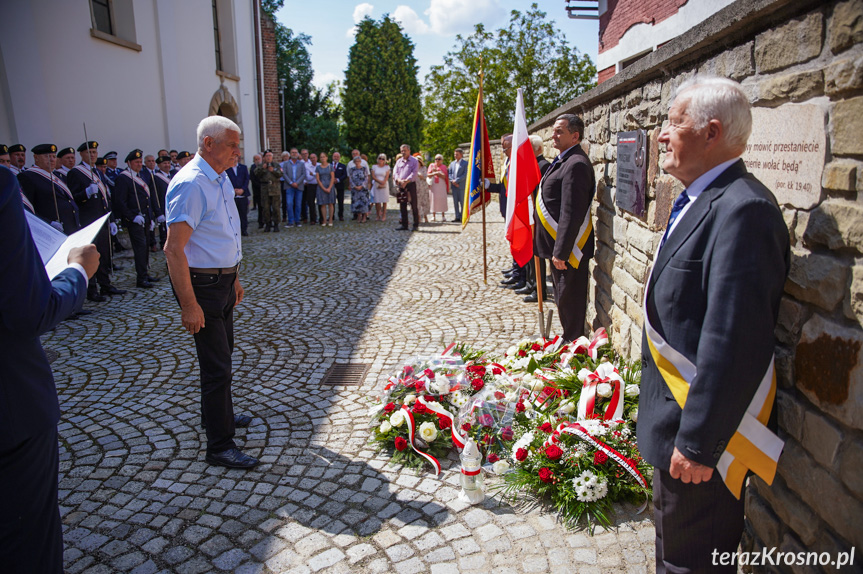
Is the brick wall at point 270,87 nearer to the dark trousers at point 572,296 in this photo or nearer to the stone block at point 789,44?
the dark trousers at point 572,296

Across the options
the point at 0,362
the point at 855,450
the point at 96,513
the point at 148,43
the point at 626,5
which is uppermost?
the point at 626,5

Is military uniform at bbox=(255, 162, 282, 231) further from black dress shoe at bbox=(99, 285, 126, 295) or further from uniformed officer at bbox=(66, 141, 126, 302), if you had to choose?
black dress shoe at bbox=(99, 285, 126, 295)

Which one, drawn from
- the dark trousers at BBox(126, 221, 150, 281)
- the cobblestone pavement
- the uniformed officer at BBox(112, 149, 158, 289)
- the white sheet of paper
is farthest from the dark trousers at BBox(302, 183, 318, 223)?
the white sheet of paper

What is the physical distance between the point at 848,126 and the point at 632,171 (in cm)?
238

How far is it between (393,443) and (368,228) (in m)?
11.3

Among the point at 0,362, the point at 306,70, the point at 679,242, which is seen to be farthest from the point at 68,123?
the point at 306,70

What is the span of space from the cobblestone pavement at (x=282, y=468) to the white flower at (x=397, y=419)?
0.22m

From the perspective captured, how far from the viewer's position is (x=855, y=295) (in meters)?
1.75

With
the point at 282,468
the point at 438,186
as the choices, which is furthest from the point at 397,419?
the point at 438,186

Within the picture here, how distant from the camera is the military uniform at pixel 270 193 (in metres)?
14.4

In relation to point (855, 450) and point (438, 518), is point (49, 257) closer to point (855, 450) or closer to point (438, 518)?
point (438, 518)

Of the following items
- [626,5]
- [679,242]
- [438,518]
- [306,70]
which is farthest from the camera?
[306,70]

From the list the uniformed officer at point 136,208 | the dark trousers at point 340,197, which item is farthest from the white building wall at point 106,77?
the dark trousers at point 340,197

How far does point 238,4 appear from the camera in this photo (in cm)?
1816
